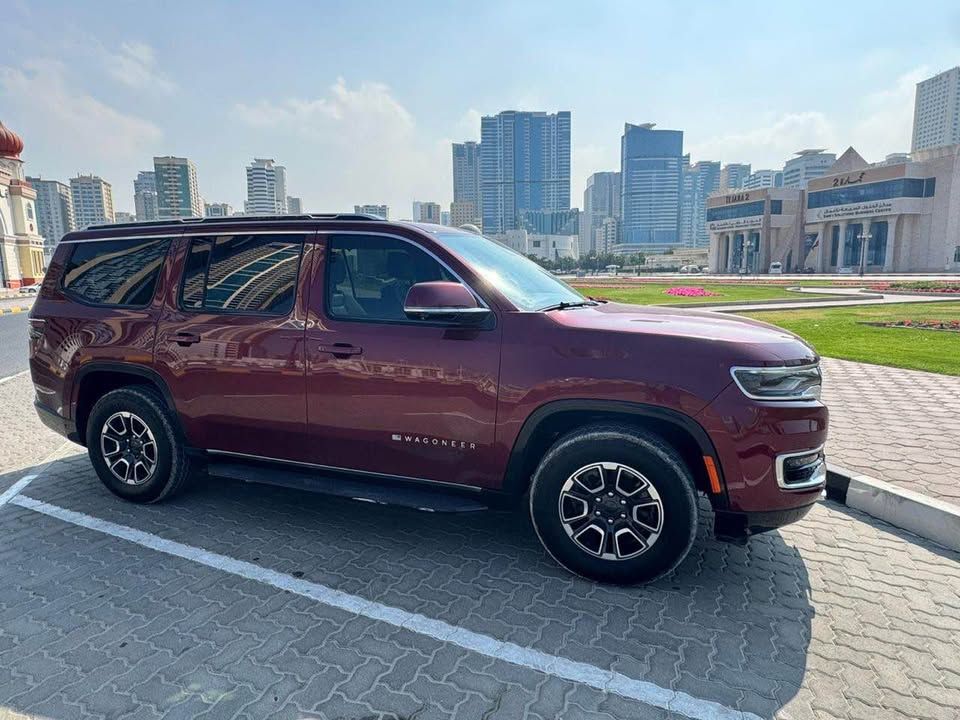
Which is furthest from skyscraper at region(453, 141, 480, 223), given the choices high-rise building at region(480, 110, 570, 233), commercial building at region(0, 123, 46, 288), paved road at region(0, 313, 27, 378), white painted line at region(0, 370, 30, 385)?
white painted line at region(0, 370, 30, 385)

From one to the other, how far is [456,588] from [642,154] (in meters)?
204

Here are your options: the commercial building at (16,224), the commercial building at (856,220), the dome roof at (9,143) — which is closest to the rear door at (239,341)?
the commercial building at (16,224)

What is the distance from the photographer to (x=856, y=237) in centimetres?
7944

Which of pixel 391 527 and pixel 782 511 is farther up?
pixel 782 511

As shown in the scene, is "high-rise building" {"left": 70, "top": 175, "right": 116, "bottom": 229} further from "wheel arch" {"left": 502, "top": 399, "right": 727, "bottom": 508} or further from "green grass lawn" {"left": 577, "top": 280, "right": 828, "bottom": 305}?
"wheel arch" {"left": 502, "top": 399, "right": 727, "bottom": 508}

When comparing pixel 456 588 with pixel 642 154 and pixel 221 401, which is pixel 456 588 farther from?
pixel 642 154

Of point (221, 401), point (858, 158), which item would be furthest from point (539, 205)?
point (221, 401)

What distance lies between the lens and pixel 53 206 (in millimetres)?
121312

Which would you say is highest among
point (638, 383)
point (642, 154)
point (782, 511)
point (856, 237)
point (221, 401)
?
point (642, 154)

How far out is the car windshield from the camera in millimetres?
3504

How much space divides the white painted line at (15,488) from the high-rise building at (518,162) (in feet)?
622

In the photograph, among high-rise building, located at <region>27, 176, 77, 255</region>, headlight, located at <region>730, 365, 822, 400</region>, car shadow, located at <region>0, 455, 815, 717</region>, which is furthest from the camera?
high-rise building, located at <region>27, 176, 77, 255</region>

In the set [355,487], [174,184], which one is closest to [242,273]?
[355,487]

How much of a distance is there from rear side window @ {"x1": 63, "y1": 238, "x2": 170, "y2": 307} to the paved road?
711cm
